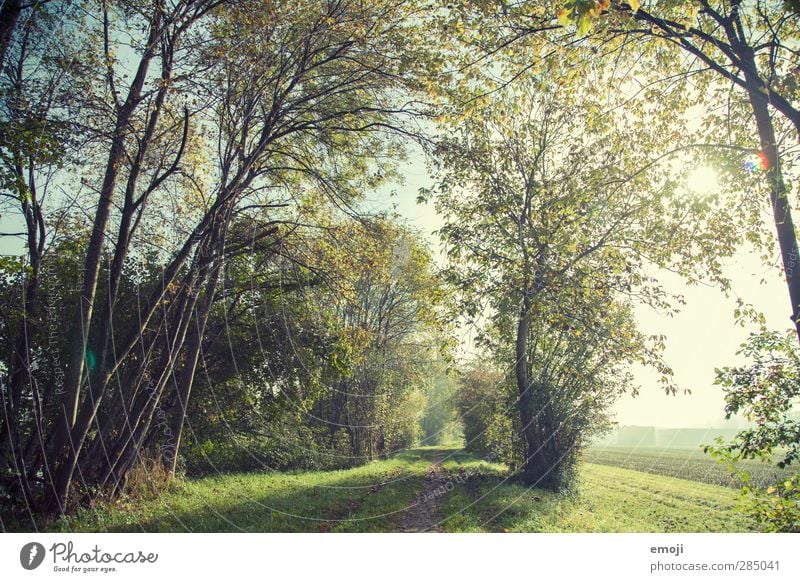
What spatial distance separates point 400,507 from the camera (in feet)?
24.8

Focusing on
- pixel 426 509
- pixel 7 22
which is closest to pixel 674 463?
pixel 426 509

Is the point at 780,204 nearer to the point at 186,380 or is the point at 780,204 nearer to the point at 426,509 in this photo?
the point at 426,509

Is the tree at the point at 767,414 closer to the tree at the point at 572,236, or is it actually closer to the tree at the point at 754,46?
the tree at the point at 754,46

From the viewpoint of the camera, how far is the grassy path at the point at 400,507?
5836 mm

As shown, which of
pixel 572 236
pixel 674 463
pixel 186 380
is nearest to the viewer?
pixel 572 236

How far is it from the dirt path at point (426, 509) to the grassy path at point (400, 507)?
0.6 inches

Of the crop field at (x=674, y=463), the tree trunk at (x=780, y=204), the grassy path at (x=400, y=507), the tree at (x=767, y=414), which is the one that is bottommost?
the crop field at (x=674, y=463)

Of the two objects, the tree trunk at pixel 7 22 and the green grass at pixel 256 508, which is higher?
the tree trunk at pixel 7 22

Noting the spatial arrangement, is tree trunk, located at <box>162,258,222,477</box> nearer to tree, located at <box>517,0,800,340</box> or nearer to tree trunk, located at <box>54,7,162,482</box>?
tree trunk, located at <box>54,7,162,482</box>

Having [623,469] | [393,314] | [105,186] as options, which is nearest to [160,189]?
[105,186]

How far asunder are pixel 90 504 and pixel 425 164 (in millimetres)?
6235

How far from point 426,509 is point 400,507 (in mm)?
427

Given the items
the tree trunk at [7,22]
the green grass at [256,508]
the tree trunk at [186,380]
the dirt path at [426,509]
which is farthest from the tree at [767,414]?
the tree trunk at [7,22]
